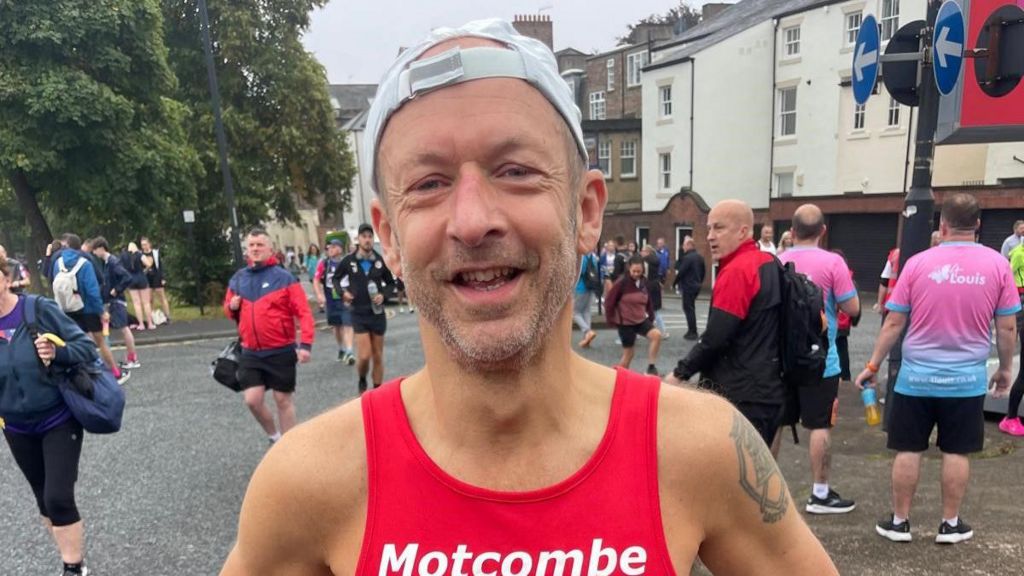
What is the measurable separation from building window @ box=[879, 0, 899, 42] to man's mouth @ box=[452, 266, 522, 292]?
2481cm

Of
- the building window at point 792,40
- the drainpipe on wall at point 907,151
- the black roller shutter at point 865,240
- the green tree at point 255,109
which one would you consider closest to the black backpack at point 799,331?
the green tree at point 255,109

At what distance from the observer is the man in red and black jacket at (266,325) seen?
17.7 ft

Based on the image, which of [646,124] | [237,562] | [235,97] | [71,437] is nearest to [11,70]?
[235,97]

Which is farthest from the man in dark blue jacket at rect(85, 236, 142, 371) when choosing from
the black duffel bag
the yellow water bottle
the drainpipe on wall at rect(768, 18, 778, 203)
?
the drainpipe on wall at rect(768, 18, 778, 203)

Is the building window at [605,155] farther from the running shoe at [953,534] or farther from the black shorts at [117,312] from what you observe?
the running shoe at [953,534]

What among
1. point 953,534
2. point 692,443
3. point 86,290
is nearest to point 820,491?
point 953,534

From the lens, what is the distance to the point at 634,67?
3475 cm

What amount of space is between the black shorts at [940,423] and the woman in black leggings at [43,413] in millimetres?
4728

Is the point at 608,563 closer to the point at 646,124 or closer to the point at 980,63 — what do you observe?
the point at 980,63

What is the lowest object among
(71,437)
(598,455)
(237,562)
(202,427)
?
(202,427)

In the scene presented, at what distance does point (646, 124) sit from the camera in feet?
95.5

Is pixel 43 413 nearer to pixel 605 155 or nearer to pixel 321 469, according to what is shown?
pixel 321 469

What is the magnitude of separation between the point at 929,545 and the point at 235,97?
2220 centimetres

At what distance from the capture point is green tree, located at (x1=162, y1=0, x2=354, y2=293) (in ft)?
66.4
